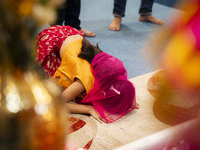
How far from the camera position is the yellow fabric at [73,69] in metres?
0.92

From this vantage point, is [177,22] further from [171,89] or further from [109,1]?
[109,1]

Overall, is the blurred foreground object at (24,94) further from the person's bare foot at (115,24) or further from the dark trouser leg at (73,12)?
the person's bare foot at (115,24)

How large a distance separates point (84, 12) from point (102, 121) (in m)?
1.60

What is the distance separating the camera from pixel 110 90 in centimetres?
85

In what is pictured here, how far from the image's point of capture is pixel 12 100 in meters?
0.12

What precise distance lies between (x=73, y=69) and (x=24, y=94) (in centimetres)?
85

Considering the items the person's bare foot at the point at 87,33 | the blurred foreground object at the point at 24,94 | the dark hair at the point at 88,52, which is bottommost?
the person's bare foot at the point at 87,33

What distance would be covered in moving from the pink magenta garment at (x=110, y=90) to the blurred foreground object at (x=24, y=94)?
0.72 meters

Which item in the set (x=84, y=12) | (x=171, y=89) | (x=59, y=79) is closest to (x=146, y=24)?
(x=84, y=12)

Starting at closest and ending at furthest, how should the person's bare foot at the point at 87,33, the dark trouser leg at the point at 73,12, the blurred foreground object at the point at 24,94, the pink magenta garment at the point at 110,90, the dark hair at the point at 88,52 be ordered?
the blurred foreground object at the point at 24,94, the pink magenta garment at the point at 110,90, the dark hair at the point at 88,52, the dark trouser leg at the point at 73,12, the person's bare foot at the point at 87,33

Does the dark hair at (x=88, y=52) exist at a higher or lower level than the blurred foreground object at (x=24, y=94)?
lower

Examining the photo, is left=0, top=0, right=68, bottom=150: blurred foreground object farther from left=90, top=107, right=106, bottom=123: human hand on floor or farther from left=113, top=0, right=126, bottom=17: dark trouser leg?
left=113, top=0, right=126, bottom=17: dark trouser leg

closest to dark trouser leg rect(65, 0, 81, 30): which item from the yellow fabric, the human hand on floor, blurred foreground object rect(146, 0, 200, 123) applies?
the yellow fabric

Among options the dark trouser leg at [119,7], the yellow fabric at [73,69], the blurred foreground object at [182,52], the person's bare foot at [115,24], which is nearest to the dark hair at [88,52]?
the yellow fabric at [73,69]
